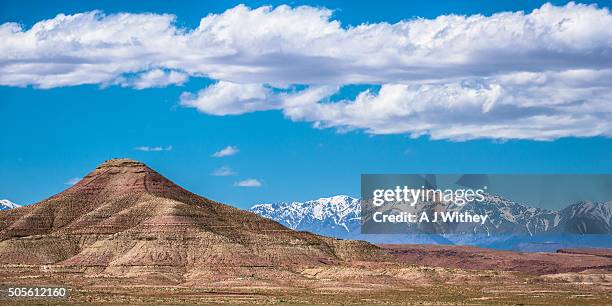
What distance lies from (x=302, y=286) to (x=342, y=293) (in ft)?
57.6

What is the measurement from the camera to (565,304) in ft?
509

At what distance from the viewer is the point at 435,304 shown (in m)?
151

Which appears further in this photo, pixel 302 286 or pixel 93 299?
pixel 302 286

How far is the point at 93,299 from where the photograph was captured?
154 metres

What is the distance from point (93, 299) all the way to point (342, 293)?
4023 centimetres

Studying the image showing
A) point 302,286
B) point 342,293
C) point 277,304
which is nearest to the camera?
point 277,304

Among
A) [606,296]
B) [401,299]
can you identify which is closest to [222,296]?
[401,299]

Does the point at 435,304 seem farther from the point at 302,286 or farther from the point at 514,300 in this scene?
the point at 302,286

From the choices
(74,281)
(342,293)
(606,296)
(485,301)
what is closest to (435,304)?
(485,301)

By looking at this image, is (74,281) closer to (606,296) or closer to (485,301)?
(485,301)

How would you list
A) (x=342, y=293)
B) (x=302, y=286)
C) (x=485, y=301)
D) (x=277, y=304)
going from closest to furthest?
(x=277, y=304) < (x=485, y=301) < (x=342, y=293) < (x=302, y=286)

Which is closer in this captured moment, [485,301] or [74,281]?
[485,301]

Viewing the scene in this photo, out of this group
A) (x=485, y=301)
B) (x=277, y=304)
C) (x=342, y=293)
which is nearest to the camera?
(x=277, y=304)

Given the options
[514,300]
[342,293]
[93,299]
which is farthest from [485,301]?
[93,299]
